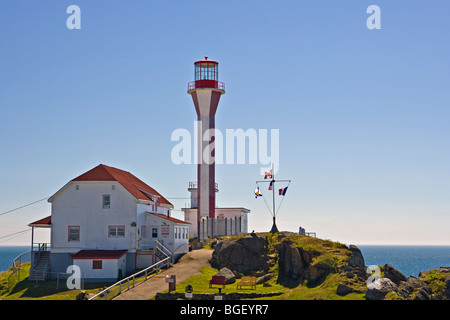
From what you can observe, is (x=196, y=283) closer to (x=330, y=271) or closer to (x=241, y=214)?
(x=330, y=271)

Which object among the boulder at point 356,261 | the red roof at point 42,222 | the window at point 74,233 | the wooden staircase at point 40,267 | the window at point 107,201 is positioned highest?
the window at point 107,201

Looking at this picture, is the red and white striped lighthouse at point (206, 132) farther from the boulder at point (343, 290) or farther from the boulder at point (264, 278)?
the boulder at point (343, 290)

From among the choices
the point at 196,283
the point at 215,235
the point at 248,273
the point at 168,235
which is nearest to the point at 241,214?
the point at 215,235

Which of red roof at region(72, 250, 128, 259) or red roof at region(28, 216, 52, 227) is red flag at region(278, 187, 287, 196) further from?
red roof at region(28, 216, 52, 227)

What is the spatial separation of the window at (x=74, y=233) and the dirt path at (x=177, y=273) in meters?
10.0

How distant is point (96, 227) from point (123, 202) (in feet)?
11.5

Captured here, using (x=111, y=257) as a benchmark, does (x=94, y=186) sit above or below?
above

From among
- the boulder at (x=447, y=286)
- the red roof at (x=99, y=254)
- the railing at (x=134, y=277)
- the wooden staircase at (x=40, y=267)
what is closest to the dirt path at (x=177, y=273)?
the railing at (x=134, y=277)

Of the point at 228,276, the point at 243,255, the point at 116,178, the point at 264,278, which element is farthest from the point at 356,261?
the point at 116,178

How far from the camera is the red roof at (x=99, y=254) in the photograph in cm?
5990

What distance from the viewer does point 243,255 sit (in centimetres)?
5994
